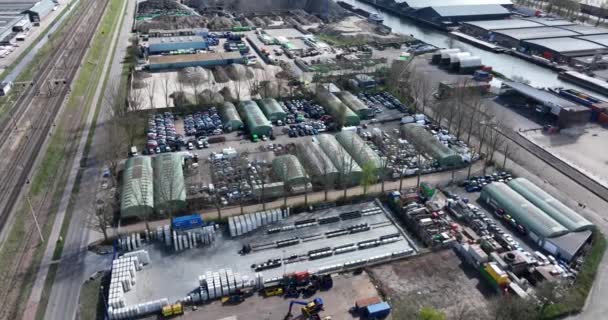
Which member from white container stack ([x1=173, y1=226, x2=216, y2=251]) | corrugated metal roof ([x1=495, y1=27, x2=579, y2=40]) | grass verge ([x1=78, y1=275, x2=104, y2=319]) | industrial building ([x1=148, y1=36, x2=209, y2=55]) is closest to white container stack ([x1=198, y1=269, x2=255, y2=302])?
white container stack ([x1=173, y1=226, x2=216, y2=251])

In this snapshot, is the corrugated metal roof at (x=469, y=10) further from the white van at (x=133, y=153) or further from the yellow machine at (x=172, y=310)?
the yellow machine at (x=172, y=310)

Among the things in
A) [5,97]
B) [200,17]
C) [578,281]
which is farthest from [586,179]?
[200,17]

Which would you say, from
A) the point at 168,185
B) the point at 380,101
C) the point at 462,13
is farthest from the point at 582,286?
the point at 462,13

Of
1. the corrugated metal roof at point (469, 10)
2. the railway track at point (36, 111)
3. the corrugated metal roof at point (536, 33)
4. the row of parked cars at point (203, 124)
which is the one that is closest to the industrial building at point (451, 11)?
the corrugated metal roof at point (469, 10)

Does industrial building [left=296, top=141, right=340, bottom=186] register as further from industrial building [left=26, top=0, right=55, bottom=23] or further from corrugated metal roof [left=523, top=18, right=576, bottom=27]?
industrial building [left=26, top=0, right=55, bottom=23]

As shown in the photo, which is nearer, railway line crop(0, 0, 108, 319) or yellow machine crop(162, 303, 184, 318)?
yellow machine crop(162, 303, 184, 318)

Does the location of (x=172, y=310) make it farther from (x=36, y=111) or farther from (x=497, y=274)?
(x=36, y=111)
